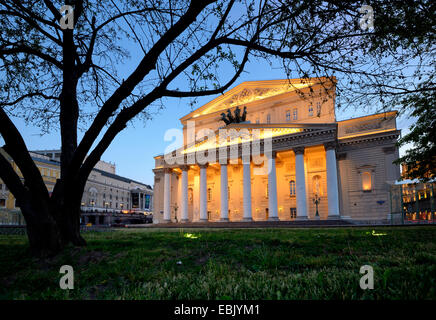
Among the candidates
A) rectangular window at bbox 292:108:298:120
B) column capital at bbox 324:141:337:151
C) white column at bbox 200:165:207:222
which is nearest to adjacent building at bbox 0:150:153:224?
white column at bbox 200:165:207:222

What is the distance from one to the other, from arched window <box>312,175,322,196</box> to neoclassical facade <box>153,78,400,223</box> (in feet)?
0.43

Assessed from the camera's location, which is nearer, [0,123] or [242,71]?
[0,123]

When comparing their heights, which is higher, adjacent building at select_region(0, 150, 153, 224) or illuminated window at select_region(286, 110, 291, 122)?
illuminated window at select_region(286, 110, 291, 122)

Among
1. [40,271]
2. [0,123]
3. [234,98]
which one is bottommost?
[40,271]

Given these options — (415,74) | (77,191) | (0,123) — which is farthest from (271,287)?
(415,74)

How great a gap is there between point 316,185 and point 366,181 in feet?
20.0

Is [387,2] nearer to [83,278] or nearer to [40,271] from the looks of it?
[83,278]

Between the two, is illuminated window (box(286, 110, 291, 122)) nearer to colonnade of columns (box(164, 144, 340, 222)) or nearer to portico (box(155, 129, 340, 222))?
portico (box(155, 129, 340, 222))

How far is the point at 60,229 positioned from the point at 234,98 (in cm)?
4055

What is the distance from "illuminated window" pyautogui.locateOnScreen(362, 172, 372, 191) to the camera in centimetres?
3354

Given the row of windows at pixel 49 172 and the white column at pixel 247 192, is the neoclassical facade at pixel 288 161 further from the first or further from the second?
the row of windows at pixel 49 172

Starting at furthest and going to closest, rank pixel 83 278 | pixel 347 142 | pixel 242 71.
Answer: pixel 347 142, pixel 242 71, pixel 83 278

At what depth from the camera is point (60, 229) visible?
7.13 m
